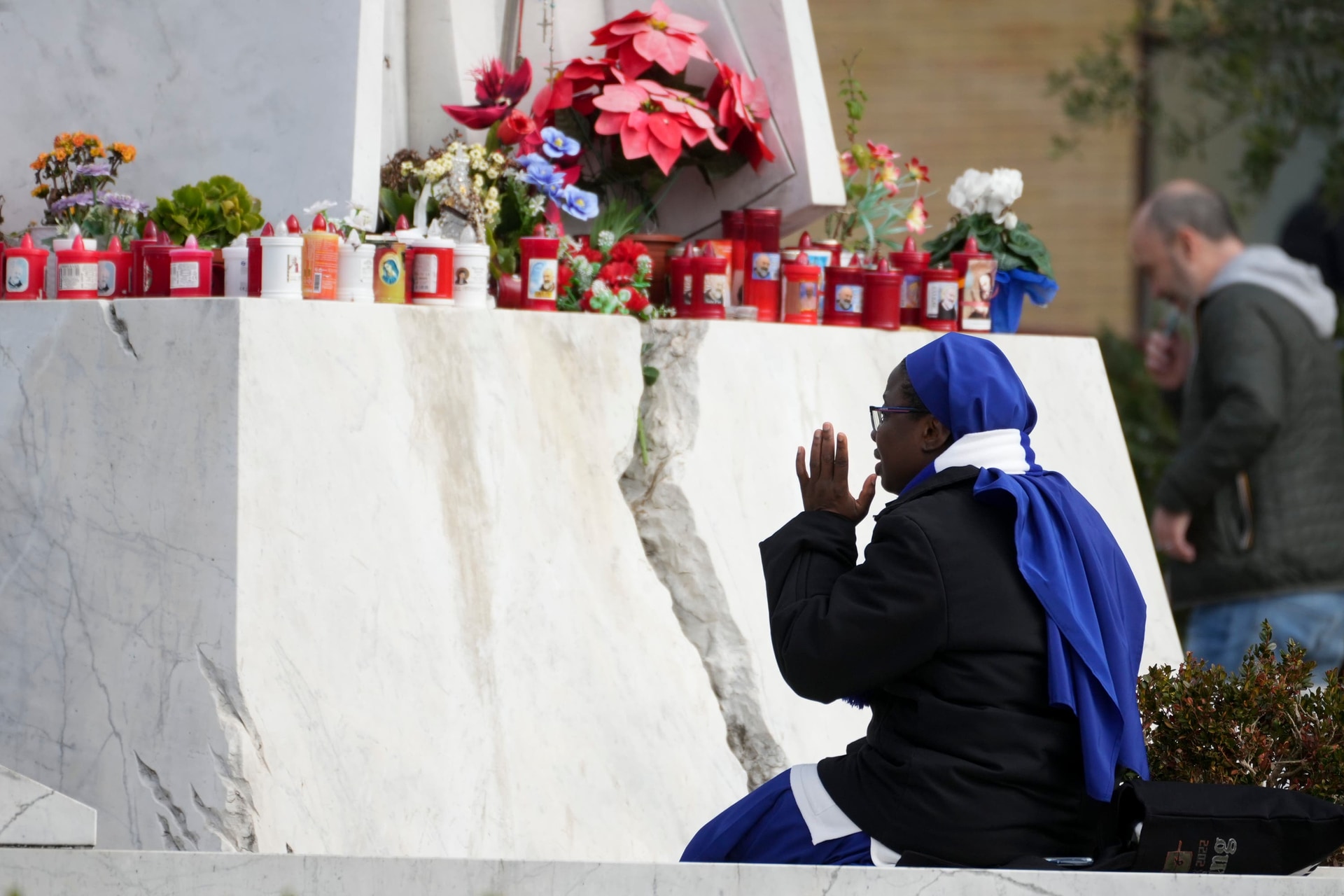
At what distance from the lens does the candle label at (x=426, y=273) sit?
418 cm

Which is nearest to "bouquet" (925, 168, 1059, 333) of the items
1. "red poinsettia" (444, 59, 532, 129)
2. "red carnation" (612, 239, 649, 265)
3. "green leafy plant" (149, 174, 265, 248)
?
"red carnation" (612, 239, 649, 265)

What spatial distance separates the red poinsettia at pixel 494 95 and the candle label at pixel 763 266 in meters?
0.81

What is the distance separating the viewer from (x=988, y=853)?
2.87m

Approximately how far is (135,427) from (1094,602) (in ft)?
6.80

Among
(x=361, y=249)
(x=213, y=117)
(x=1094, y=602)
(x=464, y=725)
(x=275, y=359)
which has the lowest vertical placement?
(x=464, y=725)

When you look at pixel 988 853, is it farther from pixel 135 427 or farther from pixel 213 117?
pixel 213 117

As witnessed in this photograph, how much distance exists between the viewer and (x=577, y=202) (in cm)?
469

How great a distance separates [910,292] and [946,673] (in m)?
2.41

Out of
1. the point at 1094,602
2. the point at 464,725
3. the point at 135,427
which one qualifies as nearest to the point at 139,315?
the point at 135,427

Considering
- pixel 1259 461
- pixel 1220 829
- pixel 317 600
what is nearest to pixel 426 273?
pixel 317 600

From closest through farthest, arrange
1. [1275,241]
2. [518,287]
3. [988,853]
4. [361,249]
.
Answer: [988,853]
[361,249]
[518,287]
[1275,241]

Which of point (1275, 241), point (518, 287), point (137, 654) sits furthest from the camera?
point (1275, 241)

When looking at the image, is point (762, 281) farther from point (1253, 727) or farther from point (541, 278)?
point (1253, 727)

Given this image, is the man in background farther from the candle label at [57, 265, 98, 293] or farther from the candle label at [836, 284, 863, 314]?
the candle label at [57, 265, 98, 293]
